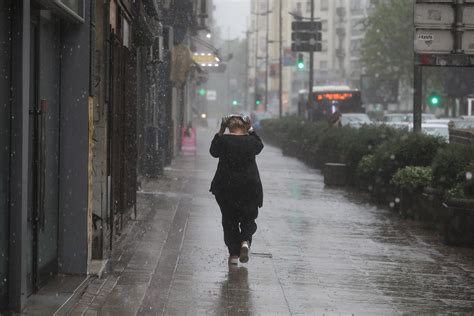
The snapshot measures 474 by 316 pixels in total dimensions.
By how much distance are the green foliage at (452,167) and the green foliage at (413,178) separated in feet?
4.63

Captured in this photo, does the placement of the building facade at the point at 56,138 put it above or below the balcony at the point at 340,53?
below

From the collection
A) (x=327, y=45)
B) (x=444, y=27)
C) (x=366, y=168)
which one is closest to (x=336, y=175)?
(x=366, y=168)

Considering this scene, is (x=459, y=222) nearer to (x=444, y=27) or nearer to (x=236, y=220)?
(x=236, y=220)

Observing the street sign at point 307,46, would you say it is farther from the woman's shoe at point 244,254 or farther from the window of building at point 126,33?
the woman's shoe at point 244,254

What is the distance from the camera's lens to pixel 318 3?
418ft

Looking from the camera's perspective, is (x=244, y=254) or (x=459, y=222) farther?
(x=459, y=222)

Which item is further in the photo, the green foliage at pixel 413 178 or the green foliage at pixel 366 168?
the green foliage at pixel 366 168

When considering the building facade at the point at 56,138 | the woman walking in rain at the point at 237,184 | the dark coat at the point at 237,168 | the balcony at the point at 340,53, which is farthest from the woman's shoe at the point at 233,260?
the balcony at the point at 340,53

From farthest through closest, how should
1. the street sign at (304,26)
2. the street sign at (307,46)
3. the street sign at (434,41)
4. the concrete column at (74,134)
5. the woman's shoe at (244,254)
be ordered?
1. the street sign at (304,26)
2. the street sign at (307,46)
3. the street sign at (434,41)
4. the woman's shoe at (244,254)
5. the concrete column at (74,134)

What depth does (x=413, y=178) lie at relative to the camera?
54.1 ft

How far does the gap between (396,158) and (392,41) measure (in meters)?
59.8

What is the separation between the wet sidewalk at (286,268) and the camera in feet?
28.8

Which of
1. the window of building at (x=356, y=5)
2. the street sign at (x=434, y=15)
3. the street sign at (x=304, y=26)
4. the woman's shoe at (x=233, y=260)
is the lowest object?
the woman's shoe at (x=233, y=260)

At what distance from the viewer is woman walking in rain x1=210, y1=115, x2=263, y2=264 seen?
11109 millimetres
